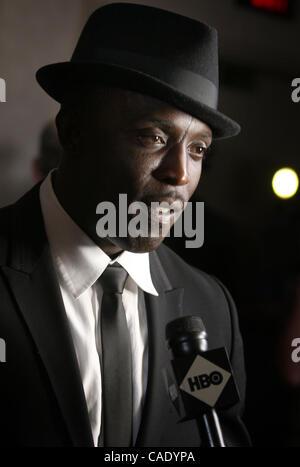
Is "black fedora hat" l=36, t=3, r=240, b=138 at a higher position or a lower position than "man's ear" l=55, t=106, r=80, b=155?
higher

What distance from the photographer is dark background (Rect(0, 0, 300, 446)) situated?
109cm

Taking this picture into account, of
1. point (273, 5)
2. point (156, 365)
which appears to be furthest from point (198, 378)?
point (273, 5)

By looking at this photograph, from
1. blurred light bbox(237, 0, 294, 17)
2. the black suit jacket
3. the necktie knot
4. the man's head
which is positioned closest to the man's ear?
the man's head

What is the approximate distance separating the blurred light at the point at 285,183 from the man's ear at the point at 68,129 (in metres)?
0.48

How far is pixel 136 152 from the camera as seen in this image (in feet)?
2.91

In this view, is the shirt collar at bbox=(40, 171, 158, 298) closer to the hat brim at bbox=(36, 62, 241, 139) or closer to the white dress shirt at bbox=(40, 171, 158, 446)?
the white dress shirt at bbox=(40, 171, 158, 446)

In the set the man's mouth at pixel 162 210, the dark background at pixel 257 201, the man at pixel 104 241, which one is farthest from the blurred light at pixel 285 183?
the man's mouth at pixel 162 210

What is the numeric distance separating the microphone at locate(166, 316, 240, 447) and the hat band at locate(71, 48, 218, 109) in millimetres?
381

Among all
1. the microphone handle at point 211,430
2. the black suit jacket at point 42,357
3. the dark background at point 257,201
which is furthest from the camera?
the dark background at point 257,201

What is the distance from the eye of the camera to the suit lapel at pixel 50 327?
846mm

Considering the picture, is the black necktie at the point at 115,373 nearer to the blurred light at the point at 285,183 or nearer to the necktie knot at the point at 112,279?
the necktie knot at the point at 112,279

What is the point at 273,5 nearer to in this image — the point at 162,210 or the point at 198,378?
the point at 162,210

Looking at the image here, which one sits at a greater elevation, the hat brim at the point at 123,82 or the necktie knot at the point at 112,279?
the hat brim at the point at 123,82

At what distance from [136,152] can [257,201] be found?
0.38 meters
